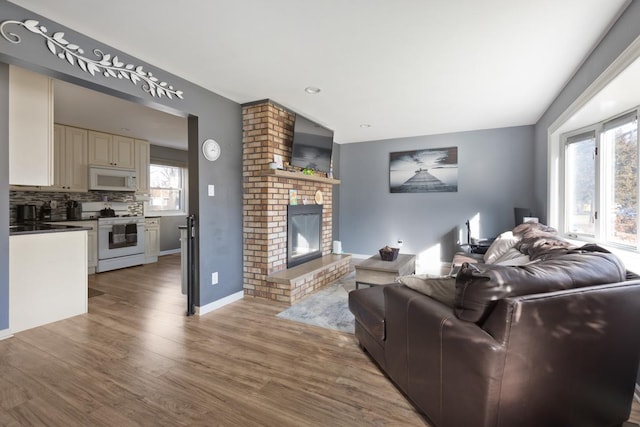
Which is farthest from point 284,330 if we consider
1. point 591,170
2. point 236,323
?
point 591,170

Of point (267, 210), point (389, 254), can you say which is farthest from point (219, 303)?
point (389, 254)

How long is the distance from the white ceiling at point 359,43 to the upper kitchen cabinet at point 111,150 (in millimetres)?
3249

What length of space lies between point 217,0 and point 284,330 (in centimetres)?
252

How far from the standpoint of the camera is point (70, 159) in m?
4.63

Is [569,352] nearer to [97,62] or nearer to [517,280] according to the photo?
[517,280]

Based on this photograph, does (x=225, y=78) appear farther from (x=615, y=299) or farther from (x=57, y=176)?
(x=57, y=176)

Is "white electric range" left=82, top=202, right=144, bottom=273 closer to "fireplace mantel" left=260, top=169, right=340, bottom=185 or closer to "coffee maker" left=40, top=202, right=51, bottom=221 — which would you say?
"coffee maker" left=40, top=202, right=51, bottom=221

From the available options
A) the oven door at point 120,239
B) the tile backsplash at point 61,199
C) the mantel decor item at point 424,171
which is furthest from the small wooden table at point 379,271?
the tile backsplash at point 61,199

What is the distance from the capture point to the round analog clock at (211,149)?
3.04 metres

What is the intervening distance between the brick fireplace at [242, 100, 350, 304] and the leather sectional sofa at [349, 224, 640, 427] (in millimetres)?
2143

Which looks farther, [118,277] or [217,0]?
[118,277]

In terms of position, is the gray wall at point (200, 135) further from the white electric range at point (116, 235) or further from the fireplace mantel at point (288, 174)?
the white electric range at point (116, 235)

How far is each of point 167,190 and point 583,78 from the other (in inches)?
281

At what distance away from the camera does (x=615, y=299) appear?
123cm
